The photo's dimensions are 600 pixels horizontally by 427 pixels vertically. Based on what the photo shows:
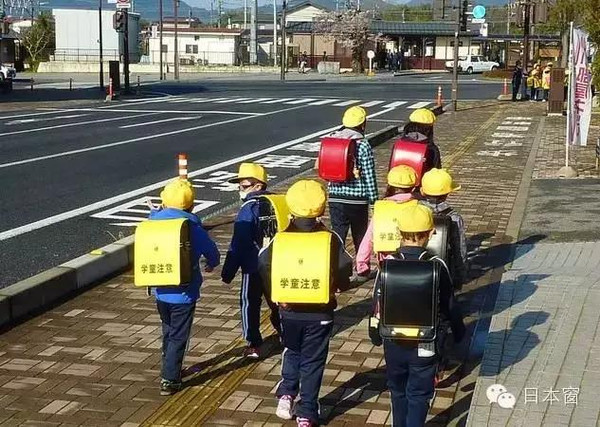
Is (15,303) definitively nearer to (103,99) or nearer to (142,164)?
(142,164)

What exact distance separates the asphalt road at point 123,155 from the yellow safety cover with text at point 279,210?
3.45 meters

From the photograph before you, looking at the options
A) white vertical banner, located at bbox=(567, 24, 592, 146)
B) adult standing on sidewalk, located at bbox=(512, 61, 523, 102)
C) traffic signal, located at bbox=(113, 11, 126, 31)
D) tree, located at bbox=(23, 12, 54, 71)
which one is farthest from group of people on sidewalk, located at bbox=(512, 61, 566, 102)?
tree, located at bbox=(23, 12, 54, 71)

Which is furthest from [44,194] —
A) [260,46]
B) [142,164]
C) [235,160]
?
[260,46]

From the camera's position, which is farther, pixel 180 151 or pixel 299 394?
pixel 180 151

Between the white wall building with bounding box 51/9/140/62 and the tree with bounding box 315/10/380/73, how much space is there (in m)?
17.3

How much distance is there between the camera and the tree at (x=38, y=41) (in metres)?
79.6

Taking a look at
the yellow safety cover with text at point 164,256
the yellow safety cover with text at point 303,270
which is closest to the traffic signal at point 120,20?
the yellow safety cover with text at point 164,256

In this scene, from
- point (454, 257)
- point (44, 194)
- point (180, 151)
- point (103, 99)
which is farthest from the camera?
point (103, 99)

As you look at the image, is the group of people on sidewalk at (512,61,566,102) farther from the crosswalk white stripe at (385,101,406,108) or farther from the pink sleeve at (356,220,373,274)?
the pink sleeve at (356,220,373,274)

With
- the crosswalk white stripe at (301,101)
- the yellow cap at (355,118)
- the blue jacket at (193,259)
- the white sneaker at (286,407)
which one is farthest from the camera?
the crosswalk white stripe at (301,101)

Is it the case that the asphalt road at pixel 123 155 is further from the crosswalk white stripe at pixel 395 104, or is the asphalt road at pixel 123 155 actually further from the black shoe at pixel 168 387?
the black shoe at pixel 168 387

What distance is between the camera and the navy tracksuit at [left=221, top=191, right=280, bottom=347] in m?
6.10

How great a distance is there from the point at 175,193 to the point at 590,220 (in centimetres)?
704

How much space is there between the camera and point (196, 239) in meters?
5.65
